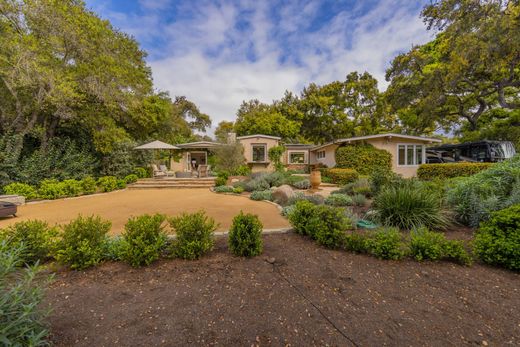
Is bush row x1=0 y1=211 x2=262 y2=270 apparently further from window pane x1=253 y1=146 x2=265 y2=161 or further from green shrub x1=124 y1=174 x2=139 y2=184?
window pane x1=253 y1=146 x2=265 y2=161

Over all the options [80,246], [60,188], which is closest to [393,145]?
[80,246]

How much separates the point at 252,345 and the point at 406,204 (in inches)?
167

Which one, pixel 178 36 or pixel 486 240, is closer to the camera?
pixel 486 240

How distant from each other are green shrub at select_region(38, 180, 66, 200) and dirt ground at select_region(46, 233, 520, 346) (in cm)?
725

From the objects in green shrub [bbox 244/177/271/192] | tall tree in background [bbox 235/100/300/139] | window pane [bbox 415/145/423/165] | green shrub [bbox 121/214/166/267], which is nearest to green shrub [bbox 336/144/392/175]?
window pane [bbox 415/145/423/165]

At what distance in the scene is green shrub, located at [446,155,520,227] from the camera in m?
4.10

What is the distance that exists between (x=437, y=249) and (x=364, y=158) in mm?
11978

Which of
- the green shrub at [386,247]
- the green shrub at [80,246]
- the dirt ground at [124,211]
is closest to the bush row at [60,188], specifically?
the dirt ground at [124,211]

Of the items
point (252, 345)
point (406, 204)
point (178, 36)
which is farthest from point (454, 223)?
point (178, 36)

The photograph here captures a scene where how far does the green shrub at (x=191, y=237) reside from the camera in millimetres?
2898

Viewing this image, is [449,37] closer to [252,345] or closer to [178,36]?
[178,36]

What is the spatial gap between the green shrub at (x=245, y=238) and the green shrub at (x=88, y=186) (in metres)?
8.91

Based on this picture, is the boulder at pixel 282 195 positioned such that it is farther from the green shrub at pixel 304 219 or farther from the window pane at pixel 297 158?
the window pane at pixel 297 158

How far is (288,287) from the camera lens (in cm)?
234
